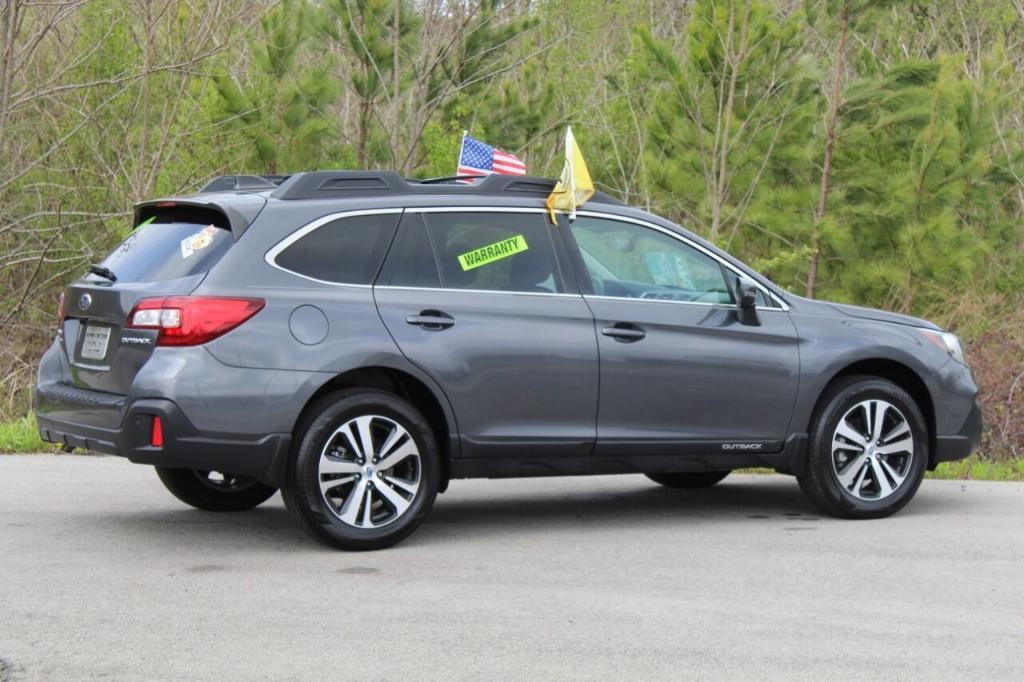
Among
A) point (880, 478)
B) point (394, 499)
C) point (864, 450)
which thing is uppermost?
point (864, 450)

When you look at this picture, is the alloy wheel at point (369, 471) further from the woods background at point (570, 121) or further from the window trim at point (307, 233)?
the woods background at point (570, 121)

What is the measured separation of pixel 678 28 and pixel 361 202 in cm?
2206

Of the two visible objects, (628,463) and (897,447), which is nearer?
(628,463)

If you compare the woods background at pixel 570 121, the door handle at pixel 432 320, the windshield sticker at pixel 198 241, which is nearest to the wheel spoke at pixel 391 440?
the door handle at pixel 432 320

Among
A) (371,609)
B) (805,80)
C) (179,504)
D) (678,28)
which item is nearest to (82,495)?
(179,504)

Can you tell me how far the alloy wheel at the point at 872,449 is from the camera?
342 inches

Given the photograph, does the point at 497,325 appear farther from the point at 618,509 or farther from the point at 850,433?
the point at 850,433

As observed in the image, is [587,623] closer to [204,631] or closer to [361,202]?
[204,631]

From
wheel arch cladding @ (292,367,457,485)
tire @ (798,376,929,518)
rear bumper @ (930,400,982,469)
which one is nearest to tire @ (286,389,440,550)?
wheel arch cladding @ (292,367,457,485)

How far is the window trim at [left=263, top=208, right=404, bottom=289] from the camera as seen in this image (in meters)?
7.46

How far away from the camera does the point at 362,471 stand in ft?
24.4

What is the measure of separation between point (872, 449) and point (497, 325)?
236 cm

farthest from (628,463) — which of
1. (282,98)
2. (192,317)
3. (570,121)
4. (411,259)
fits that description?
(570,121)

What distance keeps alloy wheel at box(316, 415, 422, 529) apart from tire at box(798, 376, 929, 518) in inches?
93.8
